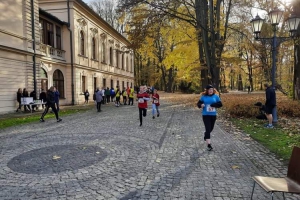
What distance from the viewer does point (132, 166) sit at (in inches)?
225

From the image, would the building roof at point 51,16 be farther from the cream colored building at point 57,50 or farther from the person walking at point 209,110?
the person walking at point 209,110

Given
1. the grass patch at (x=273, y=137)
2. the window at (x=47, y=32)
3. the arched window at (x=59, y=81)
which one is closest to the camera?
the grass patch at (x=273, y=137)

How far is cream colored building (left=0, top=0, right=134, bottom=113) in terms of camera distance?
18125 mm

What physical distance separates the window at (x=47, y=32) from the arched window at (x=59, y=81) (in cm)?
287

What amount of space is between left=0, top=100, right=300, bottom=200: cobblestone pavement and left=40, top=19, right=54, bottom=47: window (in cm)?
1717

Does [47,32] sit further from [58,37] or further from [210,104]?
[210,104]

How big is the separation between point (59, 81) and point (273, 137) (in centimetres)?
2235

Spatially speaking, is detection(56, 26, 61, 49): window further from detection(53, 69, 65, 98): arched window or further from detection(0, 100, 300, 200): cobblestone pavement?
detection(0, 100, 300, 200): cobblestone pavement

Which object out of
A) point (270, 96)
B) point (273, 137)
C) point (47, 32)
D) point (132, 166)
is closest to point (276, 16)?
point (270, 96)

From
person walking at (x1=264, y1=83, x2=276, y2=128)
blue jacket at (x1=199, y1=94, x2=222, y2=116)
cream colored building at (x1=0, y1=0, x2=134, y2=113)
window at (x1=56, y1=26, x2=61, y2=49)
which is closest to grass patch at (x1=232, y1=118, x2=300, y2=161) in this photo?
person walking at (x1=264, y1=83, x2=276, y2=128)

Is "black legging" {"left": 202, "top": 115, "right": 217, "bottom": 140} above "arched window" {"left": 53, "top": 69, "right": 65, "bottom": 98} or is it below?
below

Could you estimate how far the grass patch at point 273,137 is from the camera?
685 cm

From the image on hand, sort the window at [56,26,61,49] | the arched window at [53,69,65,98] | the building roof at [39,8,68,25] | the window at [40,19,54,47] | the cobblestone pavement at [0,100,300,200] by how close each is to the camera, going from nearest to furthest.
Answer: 1. the cobblestone pavement at [0,100,300,200]
2. the building roof at [39,8,68,25]
3. the window at [40,19,54,47]
4. the arched window at [53,69,65,98]
5. the window at [56,26,61,49]

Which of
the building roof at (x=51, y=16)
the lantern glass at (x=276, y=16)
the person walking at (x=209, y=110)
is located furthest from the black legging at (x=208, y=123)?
the building roof at (x=51, y=16)
